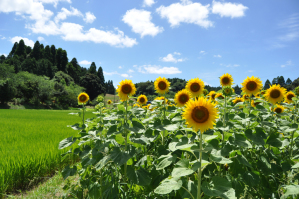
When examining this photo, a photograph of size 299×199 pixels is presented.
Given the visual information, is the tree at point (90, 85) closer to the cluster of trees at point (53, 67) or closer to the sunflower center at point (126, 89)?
the cluster of trees at point (53, 67)

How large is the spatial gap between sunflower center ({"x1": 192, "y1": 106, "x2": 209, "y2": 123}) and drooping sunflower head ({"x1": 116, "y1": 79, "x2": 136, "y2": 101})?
1146mm

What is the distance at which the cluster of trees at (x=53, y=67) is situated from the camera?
5725 cm

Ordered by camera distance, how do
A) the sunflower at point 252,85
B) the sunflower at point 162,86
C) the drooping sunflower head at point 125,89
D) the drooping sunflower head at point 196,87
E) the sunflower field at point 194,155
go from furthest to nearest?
the sunflower at point 162,86, the sunflower at point 252,85, the drooping sunflower head at point 196,87, the drooping sunflower head at point 125,89, the sunflower field at point 194,155

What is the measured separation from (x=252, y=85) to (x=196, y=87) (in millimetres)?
1030

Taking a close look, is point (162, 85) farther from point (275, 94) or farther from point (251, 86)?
point (275, 94)

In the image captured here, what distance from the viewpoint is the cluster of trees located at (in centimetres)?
5725

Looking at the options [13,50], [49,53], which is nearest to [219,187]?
[49,53]

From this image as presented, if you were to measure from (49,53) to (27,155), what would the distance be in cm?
8508

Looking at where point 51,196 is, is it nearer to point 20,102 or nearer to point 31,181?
point 31,181

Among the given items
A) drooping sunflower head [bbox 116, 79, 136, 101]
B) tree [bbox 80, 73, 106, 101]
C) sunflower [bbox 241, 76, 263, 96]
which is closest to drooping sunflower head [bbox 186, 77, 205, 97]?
sunflower [bbox 241, 76, 263, 96]

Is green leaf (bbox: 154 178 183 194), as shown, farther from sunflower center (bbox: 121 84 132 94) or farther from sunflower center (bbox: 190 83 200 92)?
sunflower center (bbox: 190 83 200 92)

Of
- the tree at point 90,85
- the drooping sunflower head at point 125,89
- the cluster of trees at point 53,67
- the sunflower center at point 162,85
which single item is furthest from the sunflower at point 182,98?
the tree at point 90,85

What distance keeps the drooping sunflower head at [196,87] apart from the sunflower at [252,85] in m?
0.86

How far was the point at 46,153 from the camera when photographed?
12.5ft
